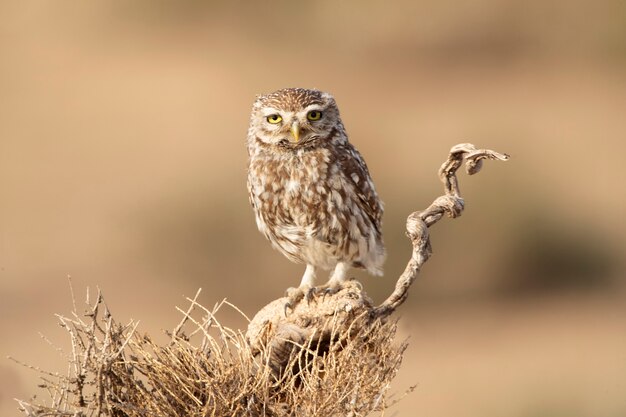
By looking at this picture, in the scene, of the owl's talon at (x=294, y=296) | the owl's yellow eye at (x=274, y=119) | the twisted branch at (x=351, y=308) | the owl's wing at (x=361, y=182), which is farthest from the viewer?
the owl's wing at (x=361, y=182)

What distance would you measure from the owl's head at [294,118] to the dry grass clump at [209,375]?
811 millimetres

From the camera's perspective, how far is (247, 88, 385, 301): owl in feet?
16.7

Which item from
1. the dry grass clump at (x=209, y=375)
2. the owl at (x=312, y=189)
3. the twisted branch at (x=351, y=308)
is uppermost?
the owl at (x=312, y=189)

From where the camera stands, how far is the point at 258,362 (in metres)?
4.72

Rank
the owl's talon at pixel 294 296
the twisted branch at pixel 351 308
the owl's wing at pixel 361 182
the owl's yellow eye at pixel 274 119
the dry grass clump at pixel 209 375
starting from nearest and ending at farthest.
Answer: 1. the dry grass clump at pixel 209 375
2. the twisted branch at pixel 351 308
3. the owl's talon at pixel 294 296
4. the owl's yellow eye at pixel 274 119
5. the owl's wing at pixel 361 182

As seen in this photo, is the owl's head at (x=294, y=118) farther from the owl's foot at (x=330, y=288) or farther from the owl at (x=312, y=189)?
the owl's foot at (x=330, y=288)

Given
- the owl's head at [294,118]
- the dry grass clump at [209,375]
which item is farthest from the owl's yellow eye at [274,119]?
the dry grass clump at [209,375]

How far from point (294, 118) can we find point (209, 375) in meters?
1.07

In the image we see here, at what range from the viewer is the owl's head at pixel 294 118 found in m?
4.95

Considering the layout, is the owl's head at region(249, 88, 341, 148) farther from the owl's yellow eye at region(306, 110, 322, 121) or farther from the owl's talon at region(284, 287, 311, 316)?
the owl's talon at region(284, 287, 311, 316)

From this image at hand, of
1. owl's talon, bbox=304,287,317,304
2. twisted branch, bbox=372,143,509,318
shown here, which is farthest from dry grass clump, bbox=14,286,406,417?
owl's talon, bbox=304,287,317,304

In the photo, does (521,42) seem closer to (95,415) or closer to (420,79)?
(420,79)

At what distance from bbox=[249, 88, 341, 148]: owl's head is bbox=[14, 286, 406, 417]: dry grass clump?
2.66 feet

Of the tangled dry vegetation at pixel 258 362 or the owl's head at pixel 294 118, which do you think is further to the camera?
the owl's head at pixel 294 118
